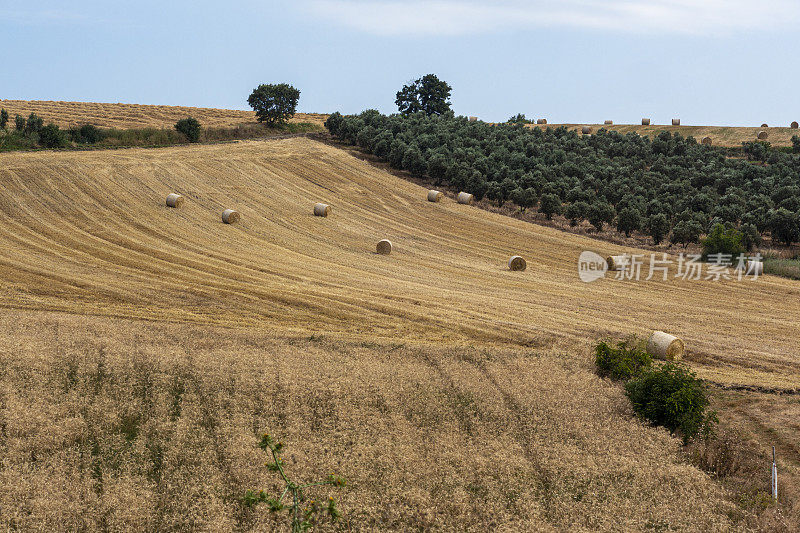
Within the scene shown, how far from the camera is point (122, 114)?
72.5 metres

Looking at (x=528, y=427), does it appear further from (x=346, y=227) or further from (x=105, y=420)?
(x=346, y=227)

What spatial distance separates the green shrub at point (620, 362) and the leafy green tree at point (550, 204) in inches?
1210

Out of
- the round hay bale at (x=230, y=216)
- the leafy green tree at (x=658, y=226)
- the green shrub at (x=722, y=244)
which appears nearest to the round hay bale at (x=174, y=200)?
the round hay bale at (x=230, y=216)

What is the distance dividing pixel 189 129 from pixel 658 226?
45.4m

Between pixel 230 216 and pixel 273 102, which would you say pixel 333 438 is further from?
pixel 273 102

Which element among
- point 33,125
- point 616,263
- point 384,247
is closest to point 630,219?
point 616,263

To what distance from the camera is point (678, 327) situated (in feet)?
84.8

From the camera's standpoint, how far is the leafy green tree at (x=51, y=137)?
5459 cm

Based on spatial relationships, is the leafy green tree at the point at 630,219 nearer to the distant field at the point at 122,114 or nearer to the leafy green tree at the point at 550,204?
the leafy green tree at the point at 550,204

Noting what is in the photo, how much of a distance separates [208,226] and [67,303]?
15.5 meters

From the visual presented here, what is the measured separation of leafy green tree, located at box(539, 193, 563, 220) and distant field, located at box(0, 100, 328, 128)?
39147 mm

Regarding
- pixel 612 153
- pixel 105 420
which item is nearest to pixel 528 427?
pixel 105 420

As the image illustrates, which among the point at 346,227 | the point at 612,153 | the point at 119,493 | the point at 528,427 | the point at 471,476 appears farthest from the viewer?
the point at 612,153

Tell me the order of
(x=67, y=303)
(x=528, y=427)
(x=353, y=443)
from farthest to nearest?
1. (x=67, y=303)
2. (x=528, y=427)
3. (x=353, y=443)
